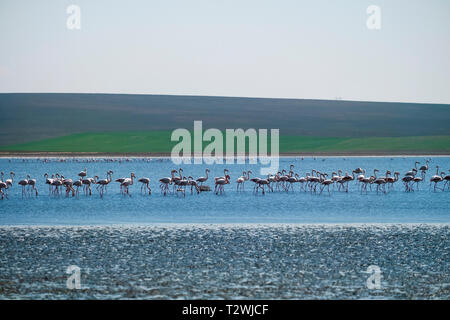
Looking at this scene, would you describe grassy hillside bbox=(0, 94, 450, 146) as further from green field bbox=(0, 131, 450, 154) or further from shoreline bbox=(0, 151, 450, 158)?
shoreline bbox=(0, 151, 450, 158)

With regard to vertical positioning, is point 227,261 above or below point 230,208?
above

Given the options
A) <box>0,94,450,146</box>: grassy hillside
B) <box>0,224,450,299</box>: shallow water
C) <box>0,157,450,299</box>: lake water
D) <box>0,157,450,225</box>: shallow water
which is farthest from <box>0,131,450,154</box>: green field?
<box>0,224,450,299</box>: shallow water

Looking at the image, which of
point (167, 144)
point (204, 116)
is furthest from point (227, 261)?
point (204, 116)

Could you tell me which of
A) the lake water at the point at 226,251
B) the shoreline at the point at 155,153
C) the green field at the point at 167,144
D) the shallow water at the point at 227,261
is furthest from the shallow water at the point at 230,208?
the green field at the point at 167,144

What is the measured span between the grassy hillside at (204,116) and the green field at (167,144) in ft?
2.35

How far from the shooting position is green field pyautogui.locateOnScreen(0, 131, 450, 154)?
286 ft

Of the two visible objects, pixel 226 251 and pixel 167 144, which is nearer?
pixel 226 251

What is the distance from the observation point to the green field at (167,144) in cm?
8725

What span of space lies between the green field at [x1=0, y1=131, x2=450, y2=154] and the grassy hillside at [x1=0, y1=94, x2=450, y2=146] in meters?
0.72

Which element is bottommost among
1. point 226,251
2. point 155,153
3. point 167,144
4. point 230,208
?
point 155,153

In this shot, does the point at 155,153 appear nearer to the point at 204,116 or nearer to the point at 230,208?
the point at 204,116

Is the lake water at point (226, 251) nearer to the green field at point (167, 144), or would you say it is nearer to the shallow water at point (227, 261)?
the shallow water at point (227, 261)

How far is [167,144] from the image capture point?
9606cm

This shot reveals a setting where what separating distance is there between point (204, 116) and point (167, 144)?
11.6m
